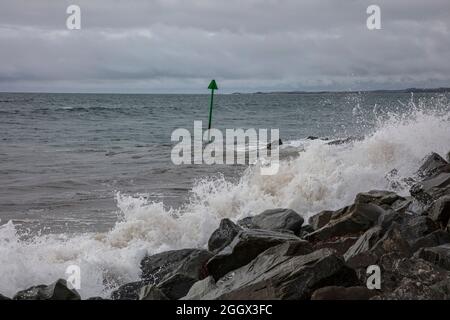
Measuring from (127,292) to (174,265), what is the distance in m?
0.83

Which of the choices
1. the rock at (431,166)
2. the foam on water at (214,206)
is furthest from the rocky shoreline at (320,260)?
the rock at (431,166)

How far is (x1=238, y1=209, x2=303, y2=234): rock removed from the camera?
905 centimetres

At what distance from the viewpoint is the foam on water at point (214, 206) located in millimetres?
8289

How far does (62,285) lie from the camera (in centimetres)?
625

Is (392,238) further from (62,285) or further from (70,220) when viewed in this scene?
(70,220)

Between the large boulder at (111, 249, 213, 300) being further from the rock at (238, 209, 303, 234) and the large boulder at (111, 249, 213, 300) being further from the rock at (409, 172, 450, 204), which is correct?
the rock at (409, 172, 450, 204)

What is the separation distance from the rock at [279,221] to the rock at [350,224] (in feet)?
2.23

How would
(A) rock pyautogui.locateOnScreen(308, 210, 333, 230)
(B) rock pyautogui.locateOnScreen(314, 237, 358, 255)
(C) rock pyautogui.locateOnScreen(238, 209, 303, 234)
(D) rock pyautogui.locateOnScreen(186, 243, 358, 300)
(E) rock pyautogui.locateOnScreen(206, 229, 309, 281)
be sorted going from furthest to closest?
1. (A) rock pyautogui.locateOnScreen(308, 210, 333, 230)
2. (C) rock pyautogui.locateOnScreen(238, 209, 303, 234)
3. (B) rock pyautogui.locateOnScreen(314, 237, 358, 255)
4. (E) rock pyautogui.locateOnScreen(206, 229, 309, 281)
5. (D) rock pyautogui.locateOnScreen(186, 243, 358, 300)

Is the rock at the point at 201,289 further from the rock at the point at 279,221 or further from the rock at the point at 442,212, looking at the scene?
the rock at the point at 442,212

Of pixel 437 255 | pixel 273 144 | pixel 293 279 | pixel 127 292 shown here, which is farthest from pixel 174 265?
pixel 273 144

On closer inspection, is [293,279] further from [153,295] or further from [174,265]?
[174,265]

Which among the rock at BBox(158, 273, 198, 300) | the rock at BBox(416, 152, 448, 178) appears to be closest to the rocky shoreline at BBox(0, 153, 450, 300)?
the rock at BBox(158, 273, 198, 300)

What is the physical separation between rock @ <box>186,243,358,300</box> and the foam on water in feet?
9.20
